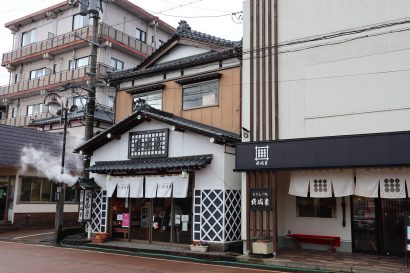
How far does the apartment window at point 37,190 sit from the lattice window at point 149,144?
937cm

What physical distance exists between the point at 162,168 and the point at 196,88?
14.1 feet

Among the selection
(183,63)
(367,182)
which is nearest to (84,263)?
(367,182)

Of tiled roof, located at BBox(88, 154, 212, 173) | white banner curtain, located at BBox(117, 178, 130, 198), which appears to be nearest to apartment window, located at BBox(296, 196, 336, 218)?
tiled roof, located at BBox(88, 154, 212, 173)

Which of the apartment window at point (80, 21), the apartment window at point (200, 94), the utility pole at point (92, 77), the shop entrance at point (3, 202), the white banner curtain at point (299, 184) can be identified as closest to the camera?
the white banner curtain at point (299, 184)

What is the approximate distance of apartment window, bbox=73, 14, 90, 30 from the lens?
1375 inches

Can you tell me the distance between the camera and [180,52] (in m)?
20.5

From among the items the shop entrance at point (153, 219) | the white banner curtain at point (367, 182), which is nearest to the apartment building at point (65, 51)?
the shop entrance at point (153, 219)

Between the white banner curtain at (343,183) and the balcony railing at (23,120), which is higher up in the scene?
the balcony railing at (23,120)

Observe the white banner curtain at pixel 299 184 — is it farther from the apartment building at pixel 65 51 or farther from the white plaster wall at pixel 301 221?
the apartment building at pixel 65 51

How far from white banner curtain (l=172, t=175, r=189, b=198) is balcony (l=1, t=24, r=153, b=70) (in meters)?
20.8

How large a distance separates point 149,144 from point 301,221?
6.76 m

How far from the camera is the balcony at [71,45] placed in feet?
112

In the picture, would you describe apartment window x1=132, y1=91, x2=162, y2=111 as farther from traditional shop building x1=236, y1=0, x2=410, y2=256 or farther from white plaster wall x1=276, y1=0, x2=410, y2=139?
white plaster wall x1=276, y1=0, x2=410, y2=139

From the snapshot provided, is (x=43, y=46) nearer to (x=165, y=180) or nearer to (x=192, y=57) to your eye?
A: (x=192, y=57)
